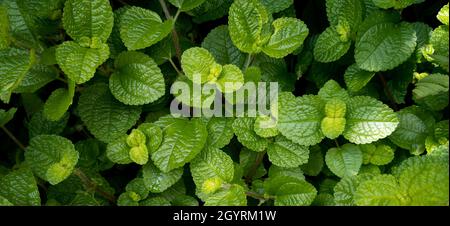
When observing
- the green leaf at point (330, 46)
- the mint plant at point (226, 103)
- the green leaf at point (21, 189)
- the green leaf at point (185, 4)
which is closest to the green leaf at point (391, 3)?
the mint plant at point (226, 103)

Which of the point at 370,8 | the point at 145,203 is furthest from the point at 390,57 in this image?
the point at 145,203

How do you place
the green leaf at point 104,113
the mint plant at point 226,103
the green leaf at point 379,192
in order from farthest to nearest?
the green leaf at point 104,113 < the mint plant at point 226,103 < the green leaf at point 379,192

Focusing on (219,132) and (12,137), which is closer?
(219,132)

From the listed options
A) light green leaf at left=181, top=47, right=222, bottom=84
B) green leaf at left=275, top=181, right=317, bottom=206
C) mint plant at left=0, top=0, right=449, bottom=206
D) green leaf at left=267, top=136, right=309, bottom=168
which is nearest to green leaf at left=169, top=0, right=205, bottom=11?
mint plant at left=0, top=0, right=449, bottom=206

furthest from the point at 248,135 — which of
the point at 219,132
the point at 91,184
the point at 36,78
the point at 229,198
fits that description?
the point at 36,78

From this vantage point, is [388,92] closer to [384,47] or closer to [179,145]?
[384,47]

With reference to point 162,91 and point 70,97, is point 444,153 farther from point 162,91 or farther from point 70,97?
point 70,97

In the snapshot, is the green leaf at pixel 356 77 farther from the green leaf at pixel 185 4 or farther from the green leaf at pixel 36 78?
the green leaf at pixel 36 78

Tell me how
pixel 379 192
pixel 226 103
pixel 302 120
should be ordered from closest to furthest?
pixel 379 192 → pixel 302 120 → pixel 226 103
